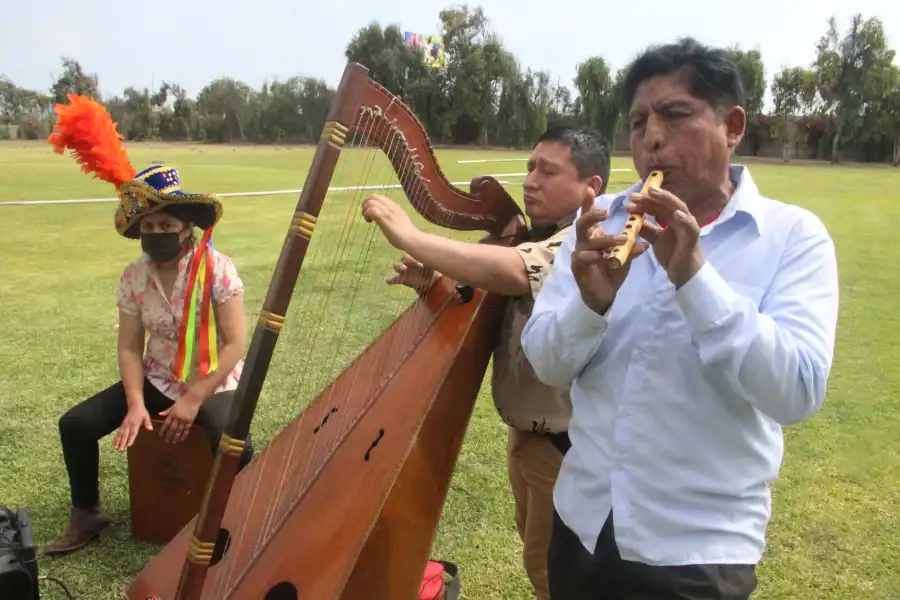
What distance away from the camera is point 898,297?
7.50 m

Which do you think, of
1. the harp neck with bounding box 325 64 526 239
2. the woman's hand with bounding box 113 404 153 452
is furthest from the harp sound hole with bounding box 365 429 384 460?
the woman's hand with bounding box 113 404 153 452

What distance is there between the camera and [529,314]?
6.97 feet

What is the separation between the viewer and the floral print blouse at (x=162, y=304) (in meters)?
2.96

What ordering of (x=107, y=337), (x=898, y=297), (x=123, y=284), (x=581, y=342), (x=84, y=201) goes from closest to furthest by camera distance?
(x=581, y=342)
(x=123, y=284)
(x=107, y=337)
(x=898, y=297)
(x=84, y=201)

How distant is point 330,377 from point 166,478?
102 cm

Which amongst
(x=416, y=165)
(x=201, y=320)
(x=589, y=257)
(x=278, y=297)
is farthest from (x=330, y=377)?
(x=589, y=257)

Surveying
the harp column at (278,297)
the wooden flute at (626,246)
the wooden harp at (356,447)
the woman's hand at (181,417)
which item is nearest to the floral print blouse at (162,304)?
the woman's hand at (181,417)

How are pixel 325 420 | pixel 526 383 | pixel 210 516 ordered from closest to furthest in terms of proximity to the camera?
pixel 210 516
pixel 526 383
pixel 325 420

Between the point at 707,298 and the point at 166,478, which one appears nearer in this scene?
the point at 707,298

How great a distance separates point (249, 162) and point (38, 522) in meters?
27.5

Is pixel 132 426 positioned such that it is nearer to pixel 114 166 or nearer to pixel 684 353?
pixel 114 166

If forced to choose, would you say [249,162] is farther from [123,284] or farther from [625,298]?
[625,298]

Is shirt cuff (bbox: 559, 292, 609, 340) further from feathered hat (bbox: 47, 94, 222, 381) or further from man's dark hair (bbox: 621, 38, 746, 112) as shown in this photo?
feathered hat (bbox: 47, 94, 222, 381)

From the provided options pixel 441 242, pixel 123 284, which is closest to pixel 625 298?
pixel 441 242
